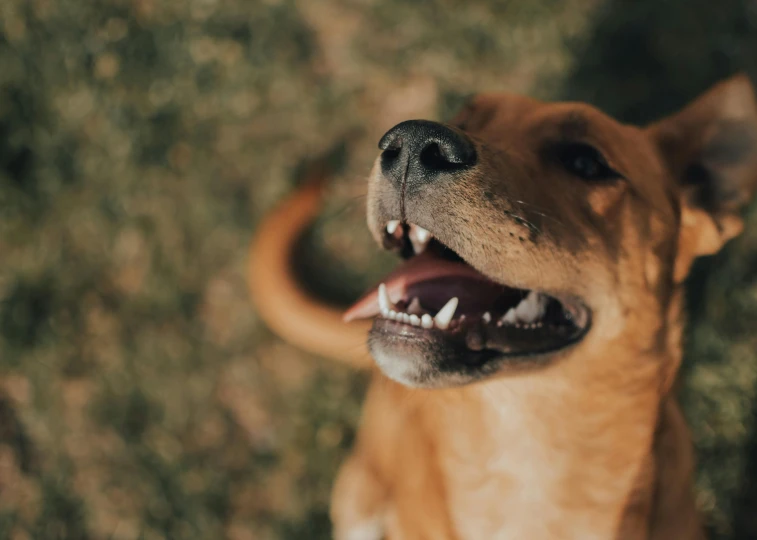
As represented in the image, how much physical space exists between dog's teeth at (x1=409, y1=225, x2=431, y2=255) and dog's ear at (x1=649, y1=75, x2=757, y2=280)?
2.96 ft

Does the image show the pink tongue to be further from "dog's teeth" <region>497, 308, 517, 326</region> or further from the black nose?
the black nose

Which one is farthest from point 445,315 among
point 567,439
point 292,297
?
point 292,297

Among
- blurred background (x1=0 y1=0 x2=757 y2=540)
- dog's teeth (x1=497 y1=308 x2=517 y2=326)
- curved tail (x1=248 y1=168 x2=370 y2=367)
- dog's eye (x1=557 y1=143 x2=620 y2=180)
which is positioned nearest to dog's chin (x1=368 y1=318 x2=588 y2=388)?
dog's teeth (x1=497 y1=308 x2=517 y2=326)

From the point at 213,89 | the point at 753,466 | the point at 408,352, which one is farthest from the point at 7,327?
the point at 753,466

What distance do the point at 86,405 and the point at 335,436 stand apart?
1.53 m

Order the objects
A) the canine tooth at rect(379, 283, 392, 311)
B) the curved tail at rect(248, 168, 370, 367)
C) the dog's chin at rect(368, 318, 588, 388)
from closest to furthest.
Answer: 1. the dog's chin at rect(368, 318, 588, 388)
2. the canine tooth at rect(379, 283, 392, 311)
3. the curved tail at rect(248, 168, 370, 367)

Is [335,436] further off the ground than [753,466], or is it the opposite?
[753,466]

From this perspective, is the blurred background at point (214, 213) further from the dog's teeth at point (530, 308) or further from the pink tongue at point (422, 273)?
the dog's teeth at point (530, 308)

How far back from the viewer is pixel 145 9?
416 cm

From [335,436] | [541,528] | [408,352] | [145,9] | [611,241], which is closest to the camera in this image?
[408,352]

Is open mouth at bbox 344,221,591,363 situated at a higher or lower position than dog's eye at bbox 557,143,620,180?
lower

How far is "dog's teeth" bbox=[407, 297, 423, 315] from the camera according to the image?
212 cm

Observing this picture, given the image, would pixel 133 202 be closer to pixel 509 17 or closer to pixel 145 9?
pixel 145 9

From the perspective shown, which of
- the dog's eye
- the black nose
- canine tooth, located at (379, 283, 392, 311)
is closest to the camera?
the black nose
